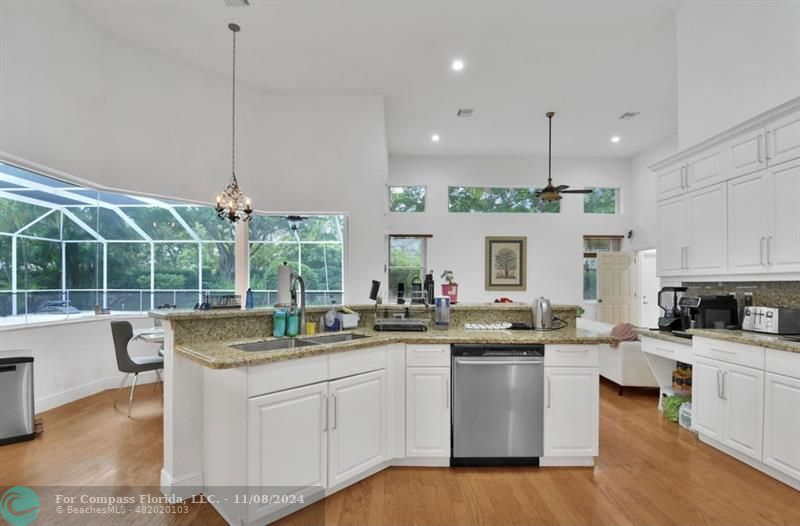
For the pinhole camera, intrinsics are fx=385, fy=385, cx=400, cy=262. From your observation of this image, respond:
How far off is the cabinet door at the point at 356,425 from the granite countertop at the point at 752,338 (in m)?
2.53

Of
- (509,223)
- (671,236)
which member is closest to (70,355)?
(671,236)

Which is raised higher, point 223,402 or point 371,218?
point 371,218

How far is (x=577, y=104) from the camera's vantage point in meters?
5.58

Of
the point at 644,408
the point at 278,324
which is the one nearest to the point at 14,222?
the point at 278,324

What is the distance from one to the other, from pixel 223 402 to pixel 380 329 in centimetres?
121

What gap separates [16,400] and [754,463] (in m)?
5.62

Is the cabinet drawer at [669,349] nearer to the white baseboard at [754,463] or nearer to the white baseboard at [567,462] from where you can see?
the white baseboard at [754,463]

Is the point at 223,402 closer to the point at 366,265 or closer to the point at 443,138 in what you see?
the point at 366,265

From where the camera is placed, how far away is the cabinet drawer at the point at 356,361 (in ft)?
7.57

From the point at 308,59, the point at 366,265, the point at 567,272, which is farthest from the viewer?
the point at 567,272

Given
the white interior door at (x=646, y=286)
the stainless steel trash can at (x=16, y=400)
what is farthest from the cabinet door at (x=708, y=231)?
the stainless steel trash can at (x=16, y=400)

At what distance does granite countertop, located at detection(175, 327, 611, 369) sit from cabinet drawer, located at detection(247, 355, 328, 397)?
0.04m

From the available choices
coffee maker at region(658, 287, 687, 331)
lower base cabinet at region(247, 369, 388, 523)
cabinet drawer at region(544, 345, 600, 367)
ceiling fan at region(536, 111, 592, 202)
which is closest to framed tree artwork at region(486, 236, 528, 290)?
ceiling fan at region(536, 111, 592, 202)

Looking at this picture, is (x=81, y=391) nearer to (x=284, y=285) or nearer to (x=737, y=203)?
(x=284, y=285)
